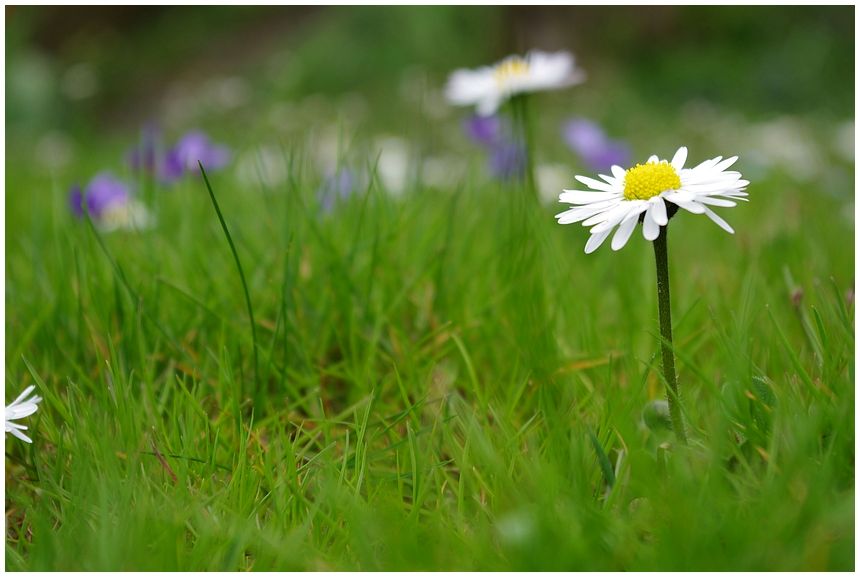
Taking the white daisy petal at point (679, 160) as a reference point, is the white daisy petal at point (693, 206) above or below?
below

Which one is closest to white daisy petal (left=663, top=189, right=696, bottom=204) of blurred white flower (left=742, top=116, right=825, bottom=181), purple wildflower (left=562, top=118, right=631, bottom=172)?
purple wildflower (left=562, top=118, right=631, bottom=172)

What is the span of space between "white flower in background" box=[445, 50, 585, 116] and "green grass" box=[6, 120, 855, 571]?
0.67 feet

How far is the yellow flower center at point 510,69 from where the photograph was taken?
1369 mm

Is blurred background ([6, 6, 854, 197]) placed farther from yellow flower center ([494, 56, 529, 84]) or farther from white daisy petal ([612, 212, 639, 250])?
white daisy petal ([612, 212, 639, 250])

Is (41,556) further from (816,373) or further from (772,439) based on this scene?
(816,373)

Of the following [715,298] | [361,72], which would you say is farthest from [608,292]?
[361,72]

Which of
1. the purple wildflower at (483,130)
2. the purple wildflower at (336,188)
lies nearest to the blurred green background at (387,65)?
the purple wildflower at (483,130)

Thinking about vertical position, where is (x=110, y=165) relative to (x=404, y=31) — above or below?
→ below

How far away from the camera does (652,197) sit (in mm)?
739

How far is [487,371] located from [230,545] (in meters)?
0.47

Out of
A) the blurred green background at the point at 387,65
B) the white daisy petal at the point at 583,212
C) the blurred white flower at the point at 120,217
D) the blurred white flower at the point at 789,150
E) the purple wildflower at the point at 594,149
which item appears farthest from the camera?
the blurred green background at the point at 387,65

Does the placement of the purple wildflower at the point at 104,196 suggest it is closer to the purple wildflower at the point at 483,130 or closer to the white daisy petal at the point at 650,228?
the purple wildflower at the point at 483,130

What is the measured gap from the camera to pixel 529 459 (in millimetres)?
823

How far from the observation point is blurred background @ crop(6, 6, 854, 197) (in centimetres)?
277
